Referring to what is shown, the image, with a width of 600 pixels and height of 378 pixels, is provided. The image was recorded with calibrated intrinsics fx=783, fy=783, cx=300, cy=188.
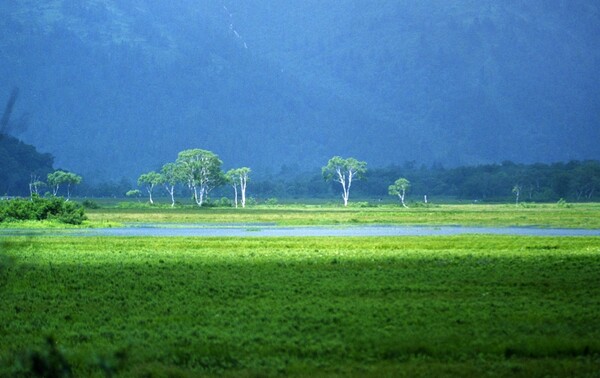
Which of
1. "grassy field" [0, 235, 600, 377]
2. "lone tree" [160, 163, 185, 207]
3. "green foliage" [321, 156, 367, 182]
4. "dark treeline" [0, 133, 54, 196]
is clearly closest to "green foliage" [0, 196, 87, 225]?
"grassy field" [0, 235, 600, 377]

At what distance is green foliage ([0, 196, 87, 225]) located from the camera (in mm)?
69688

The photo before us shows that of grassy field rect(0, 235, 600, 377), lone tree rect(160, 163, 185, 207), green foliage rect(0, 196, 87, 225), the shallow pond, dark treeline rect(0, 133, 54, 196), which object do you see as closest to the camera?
grassy field rect(0, 235, 600, 377)

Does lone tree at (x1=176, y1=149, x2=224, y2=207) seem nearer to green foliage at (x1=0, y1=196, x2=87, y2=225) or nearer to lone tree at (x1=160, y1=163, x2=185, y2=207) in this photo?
lone tree at (x1=160, y1=163, x2=185, y2=207)

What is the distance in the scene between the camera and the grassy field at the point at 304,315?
14617 millimetres

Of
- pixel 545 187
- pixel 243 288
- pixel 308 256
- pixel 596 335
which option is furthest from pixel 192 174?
pixel 596 335

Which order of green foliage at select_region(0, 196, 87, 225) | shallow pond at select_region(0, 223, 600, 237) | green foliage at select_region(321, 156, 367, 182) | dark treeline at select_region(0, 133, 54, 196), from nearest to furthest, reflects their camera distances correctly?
shallow pond at select_region(0, 223, 600, 237) < green foliage at select_region(0, 196, 87, 225) < green foliage at select_region(321, 156, 367, 182) < dark treeline at select_region(0, 133, 54, 196)

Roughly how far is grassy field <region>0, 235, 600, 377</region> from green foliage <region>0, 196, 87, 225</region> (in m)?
36.8

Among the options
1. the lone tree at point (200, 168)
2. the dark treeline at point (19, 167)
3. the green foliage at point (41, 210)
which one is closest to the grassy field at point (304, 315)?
the green foliage at point (41, 210)

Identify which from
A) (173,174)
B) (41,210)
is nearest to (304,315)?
(41,210)

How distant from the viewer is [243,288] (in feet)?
80.0

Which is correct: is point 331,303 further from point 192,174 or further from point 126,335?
point 192,174

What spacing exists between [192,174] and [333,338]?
126 meters

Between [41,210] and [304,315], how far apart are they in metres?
57.3

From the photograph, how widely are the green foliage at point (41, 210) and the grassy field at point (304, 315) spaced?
36.8 meters
